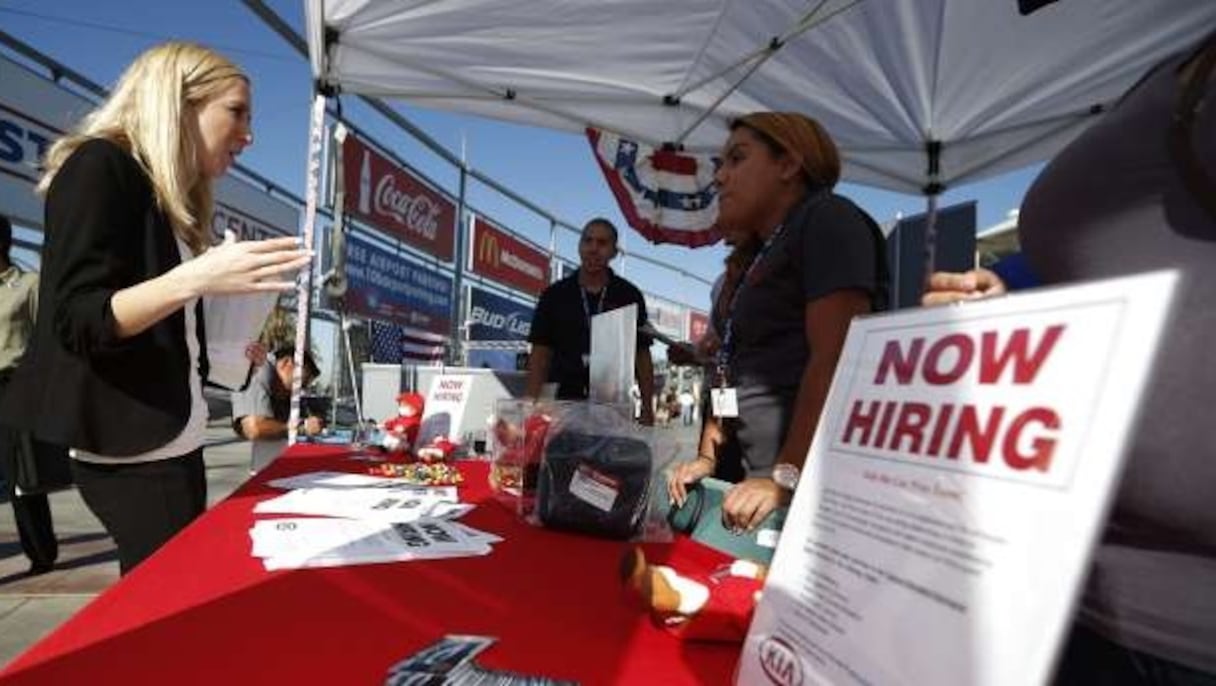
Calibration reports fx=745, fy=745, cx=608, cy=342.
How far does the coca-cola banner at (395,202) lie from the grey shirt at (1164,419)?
12.8 ft

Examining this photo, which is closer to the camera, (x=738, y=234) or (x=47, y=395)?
(x=47, y=395)

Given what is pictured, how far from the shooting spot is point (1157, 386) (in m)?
0.57

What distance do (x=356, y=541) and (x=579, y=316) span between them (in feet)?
7.03

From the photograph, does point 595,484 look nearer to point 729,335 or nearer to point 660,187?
point 729,335

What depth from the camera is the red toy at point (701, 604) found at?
2.43 ft

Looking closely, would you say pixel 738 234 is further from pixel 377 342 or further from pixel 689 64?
pixel 377 342

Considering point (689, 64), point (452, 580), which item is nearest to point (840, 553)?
point (452, 580)

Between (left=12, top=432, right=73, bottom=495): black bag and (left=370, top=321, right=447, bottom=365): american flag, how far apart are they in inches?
63.6

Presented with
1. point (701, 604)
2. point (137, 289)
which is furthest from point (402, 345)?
point (701, 604)

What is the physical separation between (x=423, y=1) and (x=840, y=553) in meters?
2.67

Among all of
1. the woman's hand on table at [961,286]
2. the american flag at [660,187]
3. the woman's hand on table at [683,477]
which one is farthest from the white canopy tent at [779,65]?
the woman's hand on table at [961,286]

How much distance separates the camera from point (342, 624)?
747 mm

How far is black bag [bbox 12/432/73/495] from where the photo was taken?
3172 millimetres

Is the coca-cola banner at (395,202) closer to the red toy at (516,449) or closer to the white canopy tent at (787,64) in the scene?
the white canopy tent at (787,64)
